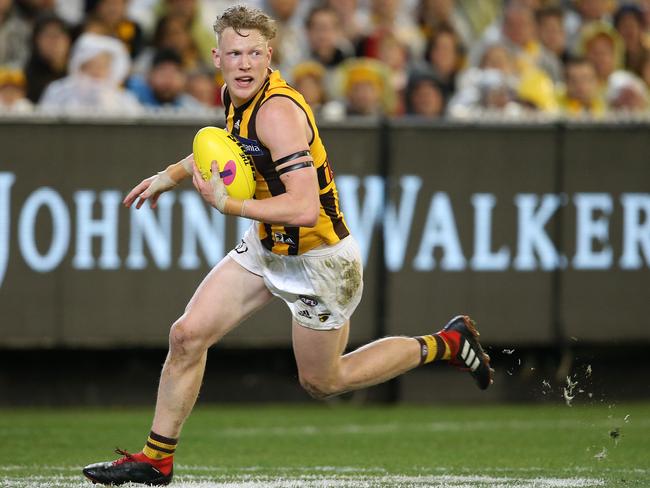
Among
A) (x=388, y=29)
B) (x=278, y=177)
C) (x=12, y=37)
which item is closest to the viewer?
(x=278, y=177)

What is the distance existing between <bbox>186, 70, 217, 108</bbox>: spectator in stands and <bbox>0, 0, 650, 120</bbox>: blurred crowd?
11 mm

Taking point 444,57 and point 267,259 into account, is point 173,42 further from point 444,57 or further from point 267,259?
point 267,259

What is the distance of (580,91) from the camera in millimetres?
12023

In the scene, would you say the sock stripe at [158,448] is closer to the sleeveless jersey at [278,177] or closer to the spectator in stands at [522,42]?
the sleeveless jersey at [278,177]

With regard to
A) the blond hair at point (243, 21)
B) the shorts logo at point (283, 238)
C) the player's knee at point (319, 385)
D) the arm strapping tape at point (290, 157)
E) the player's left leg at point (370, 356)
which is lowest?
the player's knee at point (319, 385)

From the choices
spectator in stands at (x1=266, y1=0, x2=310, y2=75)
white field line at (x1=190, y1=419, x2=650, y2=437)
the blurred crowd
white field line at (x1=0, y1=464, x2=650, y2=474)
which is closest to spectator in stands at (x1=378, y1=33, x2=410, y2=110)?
the blurred crowd

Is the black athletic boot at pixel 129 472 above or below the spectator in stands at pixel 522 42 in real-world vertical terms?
below

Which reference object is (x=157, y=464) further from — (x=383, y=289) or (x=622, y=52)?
(x=622, y=52)

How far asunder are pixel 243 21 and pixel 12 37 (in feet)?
20.2

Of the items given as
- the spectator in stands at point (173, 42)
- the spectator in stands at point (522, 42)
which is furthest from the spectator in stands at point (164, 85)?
the spectator in stands at point (522, 42)

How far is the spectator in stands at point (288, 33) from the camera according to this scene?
40.6 feet

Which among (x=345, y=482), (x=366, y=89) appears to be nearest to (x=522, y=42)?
(x=366, y=89)

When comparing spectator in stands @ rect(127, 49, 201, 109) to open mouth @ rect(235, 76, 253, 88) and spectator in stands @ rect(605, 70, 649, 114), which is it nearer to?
spectator in stands @ rect(605, 70, 649, 114)

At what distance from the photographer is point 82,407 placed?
10.1 metres
